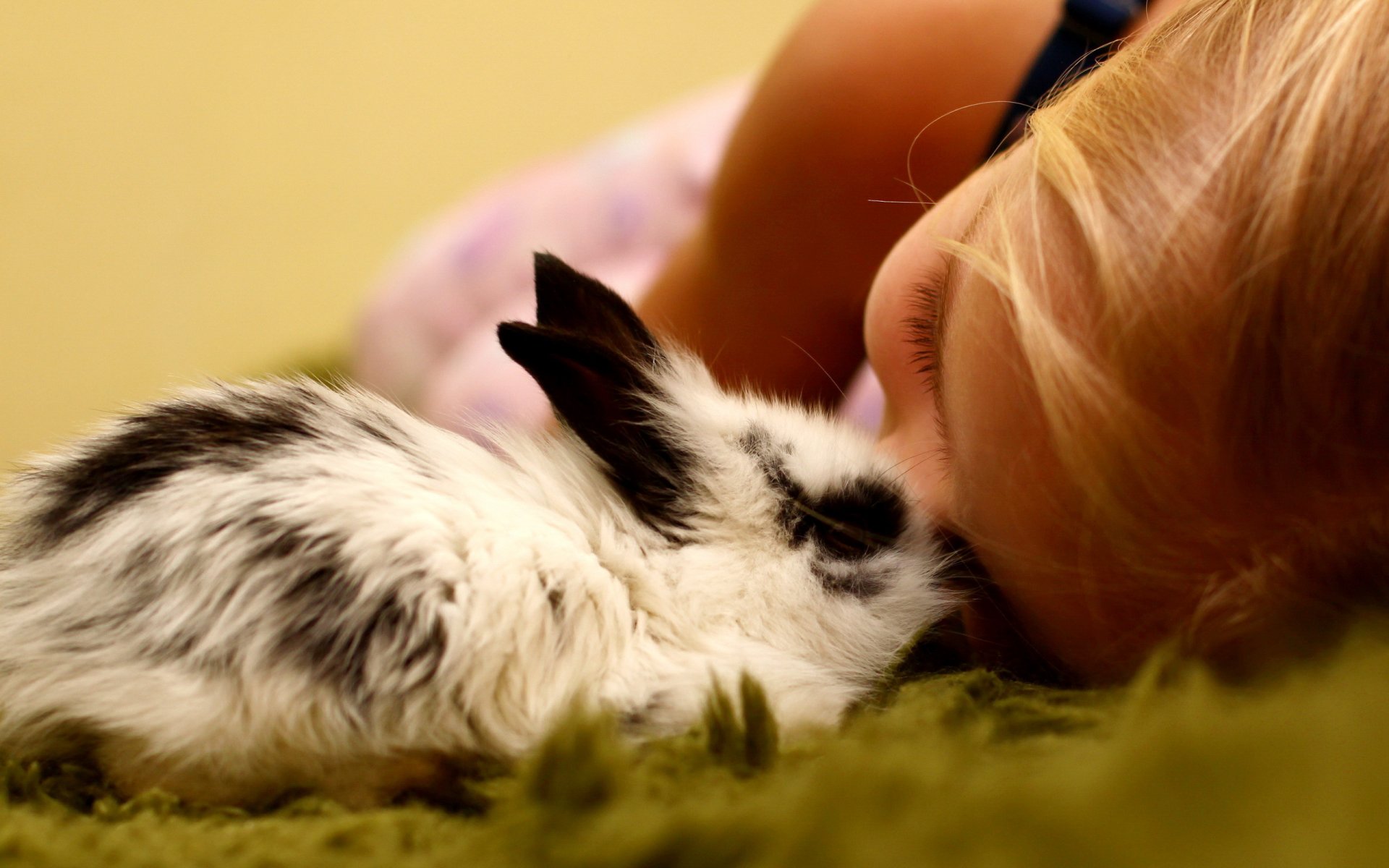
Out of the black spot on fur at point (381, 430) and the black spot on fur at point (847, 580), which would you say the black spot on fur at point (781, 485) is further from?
the black spot on fur at point (381, 430)

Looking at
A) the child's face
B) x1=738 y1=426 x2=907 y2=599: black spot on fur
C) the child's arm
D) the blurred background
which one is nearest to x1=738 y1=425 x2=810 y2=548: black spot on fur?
x1=738 y1=426 x2=907 y2=599: black spot on fur

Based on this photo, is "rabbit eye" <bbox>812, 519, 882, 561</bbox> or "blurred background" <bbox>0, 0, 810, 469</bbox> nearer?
"rabbit eye" <bbox>812, 519, 882, 561</bbox>

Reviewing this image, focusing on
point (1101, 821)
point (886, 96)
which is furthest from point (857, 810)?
point (886, 96)

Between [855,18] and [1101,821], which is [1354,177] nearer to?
[1101,821]

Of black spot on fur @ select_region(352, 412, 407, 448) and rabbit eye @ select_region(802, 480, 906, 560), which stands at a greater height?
black spot on fur @ select_region(352, 412, 407, 448)

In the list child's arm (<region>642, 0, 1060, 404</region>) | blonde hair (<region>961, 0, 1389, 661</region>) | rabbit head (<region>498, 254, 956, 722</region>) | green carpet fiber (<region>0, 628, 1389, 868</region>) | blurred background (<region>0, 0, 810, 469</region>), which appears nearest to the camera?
green carpet fiber (<region>0, 628, 1389, 868</region>)

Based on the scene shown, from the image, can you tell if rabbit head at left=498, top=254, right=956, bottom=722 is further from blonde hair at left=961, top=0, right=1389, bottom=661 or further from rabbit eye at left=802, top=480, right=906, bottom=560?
blonde hair at left=961, top=0, right=1389, bottom=661

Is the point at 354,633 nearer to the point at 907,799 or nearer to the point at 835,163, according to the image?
the point at 907,799

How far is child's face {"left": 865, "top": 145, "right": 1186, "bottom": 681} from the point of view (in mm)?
626

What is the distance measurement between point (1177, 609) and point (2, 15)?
2434mm

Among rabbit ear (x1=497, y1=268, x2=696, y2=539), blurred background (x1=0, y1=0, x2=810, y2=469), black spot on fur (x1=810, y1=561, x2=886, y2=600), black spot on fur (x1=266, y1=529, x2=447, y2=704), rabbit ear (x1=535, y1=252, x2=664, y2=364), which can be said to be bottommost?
black spot on fur (x1=810, y1=561, x2=886, y2=600)

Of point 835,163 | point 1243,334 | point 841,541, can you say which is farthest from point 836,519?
point 835,163

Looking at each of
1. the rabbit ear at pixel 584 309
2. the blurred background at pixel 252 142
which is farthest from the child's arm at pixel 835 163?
the blurred background at pixel 252 142

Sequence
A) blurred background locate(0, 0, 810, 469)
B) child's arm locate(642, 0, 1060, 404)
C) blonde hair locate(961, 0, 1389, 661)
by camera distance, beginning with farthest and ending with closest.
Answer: blurred background locate(0, 0, 810, 469)
child's arm locate(642, 0, 1060, 404)
blonde hair locate(961, 0, 1389, 661)
